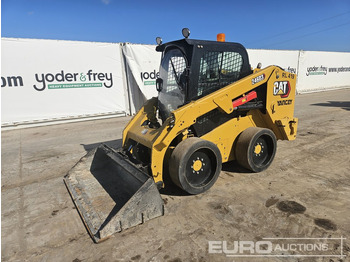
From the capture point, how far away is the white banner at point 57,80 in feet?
27.4

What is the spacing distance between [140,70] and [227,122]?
7553 millimetres

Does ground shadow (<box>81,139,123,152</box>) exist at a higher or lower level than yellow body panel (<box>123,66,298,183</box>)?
lower

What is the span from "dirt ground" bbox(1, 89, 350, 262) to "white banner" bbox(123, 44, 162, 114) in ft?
19.9

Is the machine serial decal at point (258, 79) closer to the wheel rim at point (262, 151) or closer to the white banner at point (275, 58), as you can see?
the wheel rim at point (262, 151)

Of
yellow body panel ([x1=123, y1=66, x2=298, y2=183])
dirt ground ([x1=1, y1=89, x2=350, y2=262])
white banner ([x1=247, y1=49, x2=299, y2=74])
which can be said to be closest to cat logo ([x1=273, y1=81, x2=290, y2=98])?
yellow body panel ([x1=123, y1=66, x2=298, y2=183])

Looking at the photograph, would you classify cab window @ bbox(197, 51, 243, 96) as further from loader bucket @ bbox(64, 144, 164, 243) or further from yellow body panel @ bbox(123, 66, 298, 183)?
loader bucket @ bbox(64, 144, 164, 243)

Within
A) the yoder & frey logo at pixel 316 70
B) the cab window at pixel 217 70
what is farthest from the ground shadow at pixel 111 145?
the yoder & frey logo at pixel 316 70

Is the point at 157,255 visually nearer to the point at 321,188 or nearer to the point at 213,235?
the point at 213,235

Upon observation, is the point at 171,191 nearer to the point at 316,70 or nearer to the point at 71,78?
the point at 71,78

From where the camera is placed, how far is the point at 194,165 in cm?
332

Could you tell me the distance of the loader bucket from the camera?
8.60 ft

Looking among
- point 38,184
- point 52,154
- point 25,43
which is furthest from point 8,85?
point 38,184

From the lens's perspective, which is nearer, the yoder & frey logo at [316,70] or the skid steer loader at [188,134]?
the skid steer loader at [188,134]

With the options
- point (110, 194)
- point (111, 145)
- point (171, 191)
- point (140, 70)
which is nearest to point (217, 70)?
point (171, 191)
